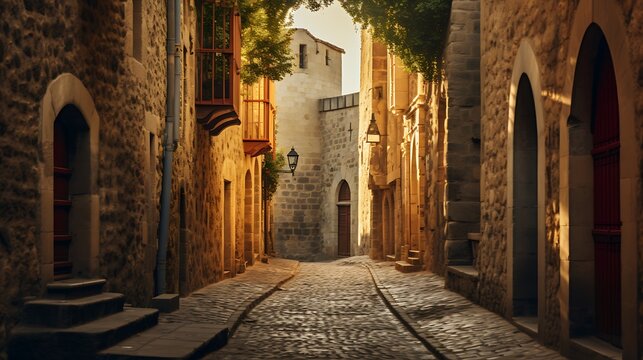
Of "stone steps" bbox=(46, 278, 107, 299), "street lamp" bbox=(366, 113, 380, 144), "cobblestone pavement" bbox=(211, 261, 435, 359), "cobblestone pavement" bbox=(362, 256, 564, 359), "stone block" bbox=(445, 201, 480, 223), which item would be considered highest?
"street lamp" bbox=(366, 113, 380, 144)

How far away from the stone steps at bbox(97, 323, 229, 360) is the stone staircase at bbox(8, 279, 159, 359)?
13 centimetres

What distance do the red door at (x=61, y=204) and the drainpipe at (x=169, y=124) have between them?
126 inches

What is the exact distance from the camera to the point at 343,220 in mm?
36781

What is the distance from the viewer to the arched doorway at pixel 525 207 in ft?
32.0

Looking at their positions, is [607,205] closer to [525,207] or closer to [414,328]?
[525,207]

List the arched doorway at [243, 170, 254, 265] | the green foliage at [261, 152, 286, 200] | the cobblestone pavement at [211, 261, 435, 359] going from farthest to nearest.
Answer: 1. the green foliage at [261, 152, 286, 200]
2. the arched doorway at [243, 170, 254, 265]
3. the cobblestone pavement at [211, 261, 435, 359]

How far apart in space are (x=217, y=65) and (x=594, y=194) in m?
10.0

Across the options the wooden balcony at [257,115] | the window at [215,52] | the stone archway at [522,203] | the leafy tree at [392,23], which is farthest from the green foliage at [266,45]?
the stone archway at [522,203]

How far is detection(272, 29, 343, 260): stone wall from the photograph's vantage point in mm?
37062

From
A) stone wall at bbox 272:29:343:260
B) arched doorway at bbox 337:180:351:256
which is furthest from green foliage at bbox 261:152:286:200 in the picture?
arched doorway at bbox 337:180:351:256

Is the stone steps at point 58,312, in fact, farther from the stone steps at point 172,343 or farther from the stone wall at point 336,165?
the stone wall at point 336,165

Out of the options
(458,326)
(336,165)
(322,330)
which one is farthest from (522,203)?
(336,165)

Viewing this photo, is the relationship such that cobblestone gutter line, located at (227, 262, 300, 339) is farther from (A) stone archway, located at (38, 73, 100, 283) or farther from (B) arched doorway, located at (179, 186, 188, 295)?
(A) stone archway, located at (38, 73, 100, 283)

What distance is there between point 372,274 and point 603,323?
12878mm
